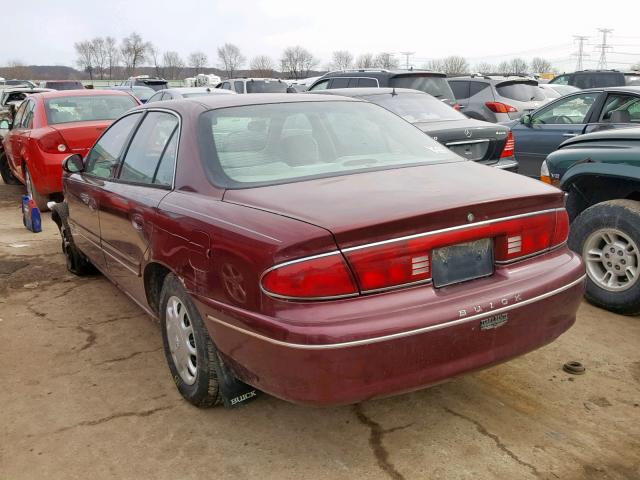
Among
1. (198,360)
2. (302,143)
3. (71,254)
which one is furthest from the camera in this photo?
(71,254)

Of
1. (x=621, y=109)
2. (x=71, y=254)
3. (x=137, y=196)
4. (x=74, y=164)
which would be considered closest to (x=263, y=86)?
(x=621, y=109)

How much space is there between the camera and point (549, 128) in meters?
7.73

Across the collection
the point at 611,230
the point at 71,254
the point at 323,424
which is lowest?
the point at 323,424

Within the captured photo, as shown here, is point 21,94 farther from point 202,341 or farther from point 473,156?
point 202,341

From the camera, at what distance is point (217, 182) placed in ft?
9.55

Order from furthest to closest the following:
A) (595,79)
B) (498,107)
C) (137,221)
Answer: (595,79), (498,107), (137,221)

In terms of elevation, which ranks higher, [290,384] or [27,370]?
[290,384]

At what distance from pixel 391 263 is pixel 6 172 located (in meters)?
10.7

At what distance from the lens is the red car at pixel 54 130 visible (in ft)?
24.6

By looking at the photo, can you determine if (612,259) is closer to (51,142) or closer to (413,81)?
(413,81)

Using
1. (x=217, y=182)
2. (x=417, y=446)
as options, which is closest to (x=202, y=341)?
(x=217, y=182)

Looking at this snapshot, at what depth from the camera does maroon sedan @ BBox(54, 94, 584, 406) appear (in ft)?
7.59

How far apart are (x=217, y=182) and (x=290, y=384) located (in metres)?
1.06

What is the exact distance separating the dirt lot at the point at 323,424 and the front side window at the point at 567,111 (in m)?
4.00
